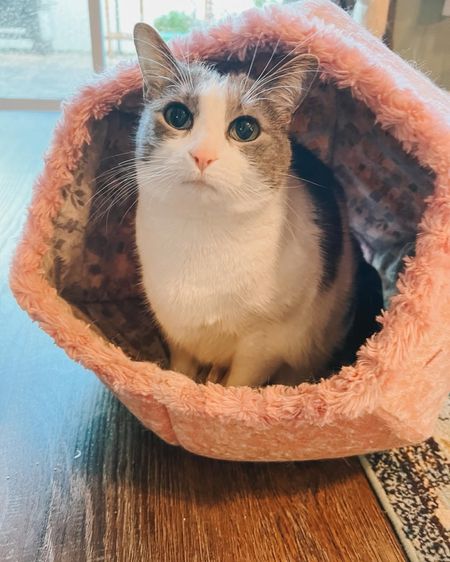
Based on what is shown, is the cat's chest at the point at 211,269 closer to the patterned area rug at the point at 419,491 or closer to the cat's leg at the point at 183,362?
the cat's leg at the point at 183,362

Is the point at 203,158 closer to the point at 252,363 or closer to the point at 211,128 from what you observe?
the point at 211,128

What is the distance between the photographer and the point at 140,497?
100cm

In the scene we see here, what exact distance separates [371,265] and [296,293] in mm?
316

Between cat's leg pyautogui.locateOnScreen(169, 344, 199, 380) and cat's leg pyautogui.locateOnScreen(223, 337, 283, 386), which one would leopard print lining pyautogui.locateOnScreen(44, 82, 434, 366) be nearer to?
cat's leg pyautogui.locateOnScreen(169, 344, 199, 380)

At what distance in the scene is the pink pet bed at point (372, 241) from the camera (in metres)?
0.81

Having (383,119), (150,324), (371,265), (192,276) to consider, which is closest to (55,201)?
(192,276)

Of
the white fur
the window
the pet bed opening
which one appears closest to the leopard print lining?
the pet bed opening

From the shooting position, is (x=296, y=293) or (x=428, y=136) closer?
(x=428, y=136)

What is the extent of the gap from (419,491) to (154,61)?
86 centimetres

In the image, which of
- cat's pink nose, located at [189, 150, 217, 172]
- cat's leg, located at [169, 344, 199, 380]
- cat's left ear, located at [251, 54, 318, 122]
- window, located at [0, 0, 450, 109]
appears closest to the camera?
cat's pink nose, located at [189, 150, 217, 172]

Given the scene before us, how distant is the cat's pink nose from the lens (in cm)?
80

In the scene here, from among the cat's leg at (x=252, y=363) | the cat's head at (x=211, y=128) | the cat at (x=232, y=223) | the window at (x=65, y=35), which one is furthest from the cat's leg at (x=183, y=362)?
the window at (x=65, y=35)

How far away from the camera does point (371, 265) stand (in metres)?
1.28

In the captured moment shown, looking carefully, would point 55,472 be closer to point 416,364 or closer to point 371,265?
point 416,364
